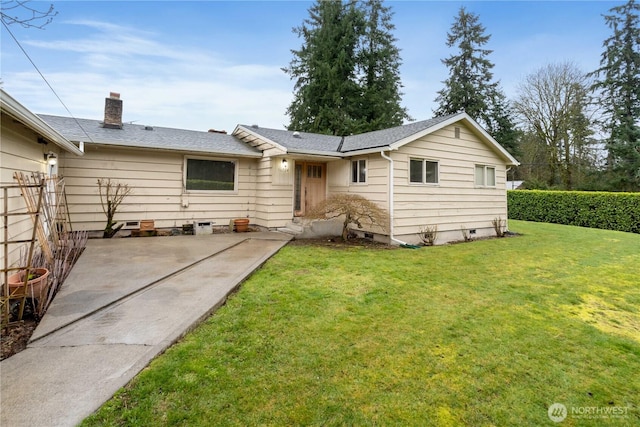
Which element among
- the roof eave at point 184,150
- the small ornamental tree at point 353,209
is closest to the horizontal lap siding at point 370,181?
the small ornamental tree at point 353,209

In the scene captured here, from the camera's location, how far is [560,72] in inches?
779

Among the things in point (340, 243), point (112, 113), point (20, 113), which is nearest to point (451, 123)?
point (340, 243)

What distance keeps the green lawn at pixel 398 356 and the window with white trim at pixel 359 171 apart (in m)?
4.66

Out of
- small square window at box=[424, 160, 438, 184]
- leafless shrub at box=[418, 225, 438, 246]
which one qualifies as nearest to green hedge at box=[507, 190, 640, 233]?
small square window at box=[424, 160, 438, 184]

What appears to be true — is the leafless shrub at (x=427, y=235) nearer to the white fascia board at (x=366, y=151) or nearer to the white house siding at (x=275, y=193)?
the white fascia board at (x=366, y=151)

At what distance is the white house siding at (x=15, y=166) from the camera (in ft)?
12.8

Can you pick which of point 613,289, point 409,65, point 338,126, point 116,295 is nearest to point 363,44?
point 409,65

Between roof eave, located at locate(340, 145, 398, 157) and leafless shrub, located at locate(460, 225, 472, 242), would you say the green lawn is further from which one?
leafless shrub, located at locate(460, 225, 472, 242)

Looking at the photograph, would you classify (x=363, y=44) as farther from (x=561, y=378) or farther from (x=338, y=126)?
(x=561, y=378)

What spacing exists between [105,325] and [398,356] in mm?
2959

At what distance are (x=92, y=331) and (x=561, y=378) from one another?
430 centimetres

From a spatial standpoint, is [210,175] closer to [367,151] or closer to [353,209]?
[353,209]

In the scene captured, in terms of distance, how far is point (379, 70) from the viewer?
23969mm

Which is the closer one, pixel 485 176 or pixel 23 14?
pixel 23 14
